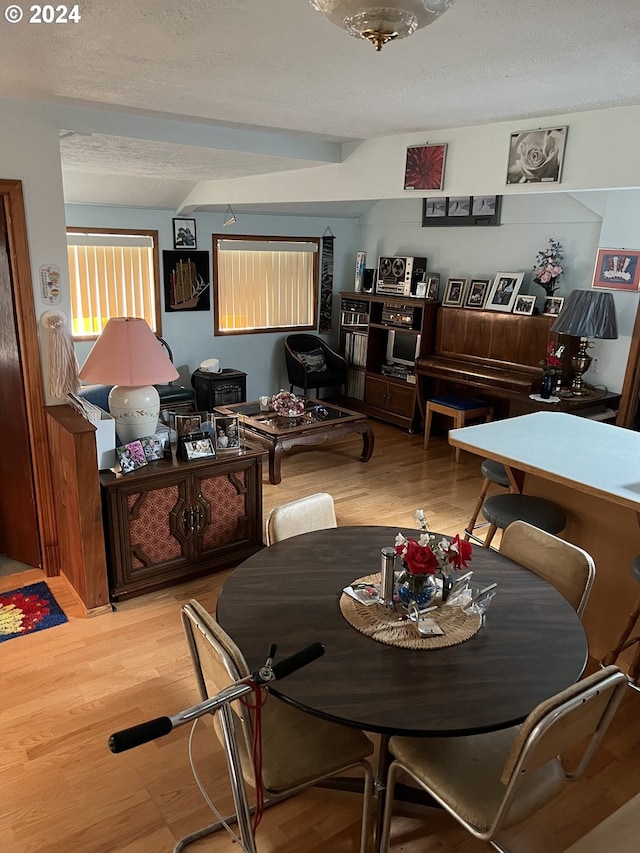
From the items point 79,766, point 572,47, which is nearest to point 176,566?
point 79,766

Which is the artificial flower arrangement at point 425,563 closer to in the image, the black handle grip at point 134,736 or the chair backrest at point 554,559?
the chair backrest at point 554,559

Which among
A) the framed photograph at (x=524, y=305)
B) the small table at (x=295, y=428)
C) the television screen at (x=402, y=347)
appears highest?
the framed photograph at (x=524, y=305)

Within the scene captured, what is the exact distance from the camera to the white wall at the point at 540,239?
4.75 meters

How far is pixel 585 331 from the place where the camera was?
15.0 ft

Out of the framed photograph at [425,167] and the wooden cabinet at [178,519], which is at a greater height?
the framed photograph at [425,167]

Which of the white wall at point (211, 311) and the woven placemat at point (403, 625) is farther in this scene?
the white wall at point (211, 311)

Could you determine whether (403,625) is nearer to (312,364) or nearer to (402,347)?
(402,347)

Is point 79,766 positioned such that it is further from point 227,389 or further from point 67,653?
point 227,389

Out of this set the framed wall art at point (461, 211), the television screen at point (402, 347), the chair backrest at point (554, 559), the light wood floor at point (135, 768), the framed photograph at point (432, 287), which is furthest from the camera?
the television screen at point (402, 347)

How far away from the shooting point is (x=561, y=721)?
55.5 inches

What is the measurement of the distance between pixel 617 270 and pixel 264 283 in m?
3.73

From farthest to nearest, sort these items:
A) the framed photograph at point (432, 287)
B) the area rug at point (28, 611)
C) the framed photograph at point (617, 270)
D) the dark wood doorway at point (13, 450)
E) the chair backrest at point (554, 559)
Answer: the framed photograph at point (432, 287), the framed photograph at point (617, 270), the dark wood doorway at point (13, 450), the area rug at point (28, 611), the chair backrest at point (554, 559)

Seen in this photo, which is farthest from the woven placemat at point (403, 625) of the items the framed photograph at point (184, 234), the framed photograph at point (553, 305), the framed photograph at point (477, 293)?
the framed photograph at point (184, 234)

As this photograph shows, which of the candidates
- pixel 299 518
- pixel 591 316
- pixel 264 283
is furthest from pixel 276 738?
pixel 264 283
